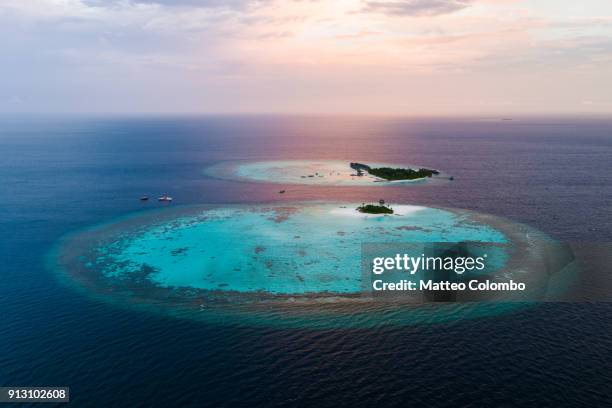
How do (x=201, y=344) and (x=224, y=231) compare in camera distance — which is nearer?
(x=201, y=344)

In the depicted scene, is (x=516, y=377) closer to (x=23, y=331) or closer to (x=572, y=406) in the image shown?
(x=572, y=406)

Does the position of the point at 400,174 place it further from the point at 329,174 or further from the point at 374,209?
the point at 374,209

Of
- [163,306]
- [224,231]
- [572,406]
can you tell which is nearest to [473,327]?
[572,406]

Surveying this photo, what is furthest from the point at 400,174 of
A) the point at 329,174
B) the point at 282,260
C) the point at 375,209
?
the point at 282,260

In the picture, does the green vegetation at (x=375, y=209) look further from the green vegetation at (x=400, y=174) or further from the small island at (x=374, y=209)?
the green vegetation at (x=400, y=174)

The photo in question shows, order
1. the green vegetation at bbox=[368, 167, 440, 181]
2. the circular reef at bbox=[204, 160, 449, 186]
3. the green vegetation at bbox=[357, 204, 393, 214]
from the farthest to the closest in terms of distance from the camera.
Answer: the green vegetation at bbox=[368, 167, 440, 181] → the circular reef at bbox=[204, 160, 449, 186] → the green vegetation at bbox=[357, 204, 393, 214]

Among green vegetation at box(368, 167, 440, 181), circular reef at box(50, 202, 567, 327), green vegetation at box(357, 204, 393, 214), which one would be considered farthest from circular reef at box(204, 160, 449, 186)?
circular reef at box(50, 202, 567, 327)

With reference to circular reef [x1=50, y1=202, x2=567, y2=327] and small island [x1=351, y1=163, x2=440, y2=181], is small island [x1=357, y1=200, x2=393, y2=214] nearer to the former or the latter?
circular reef [x1=50, y1=202, x2=567, y2=327]
